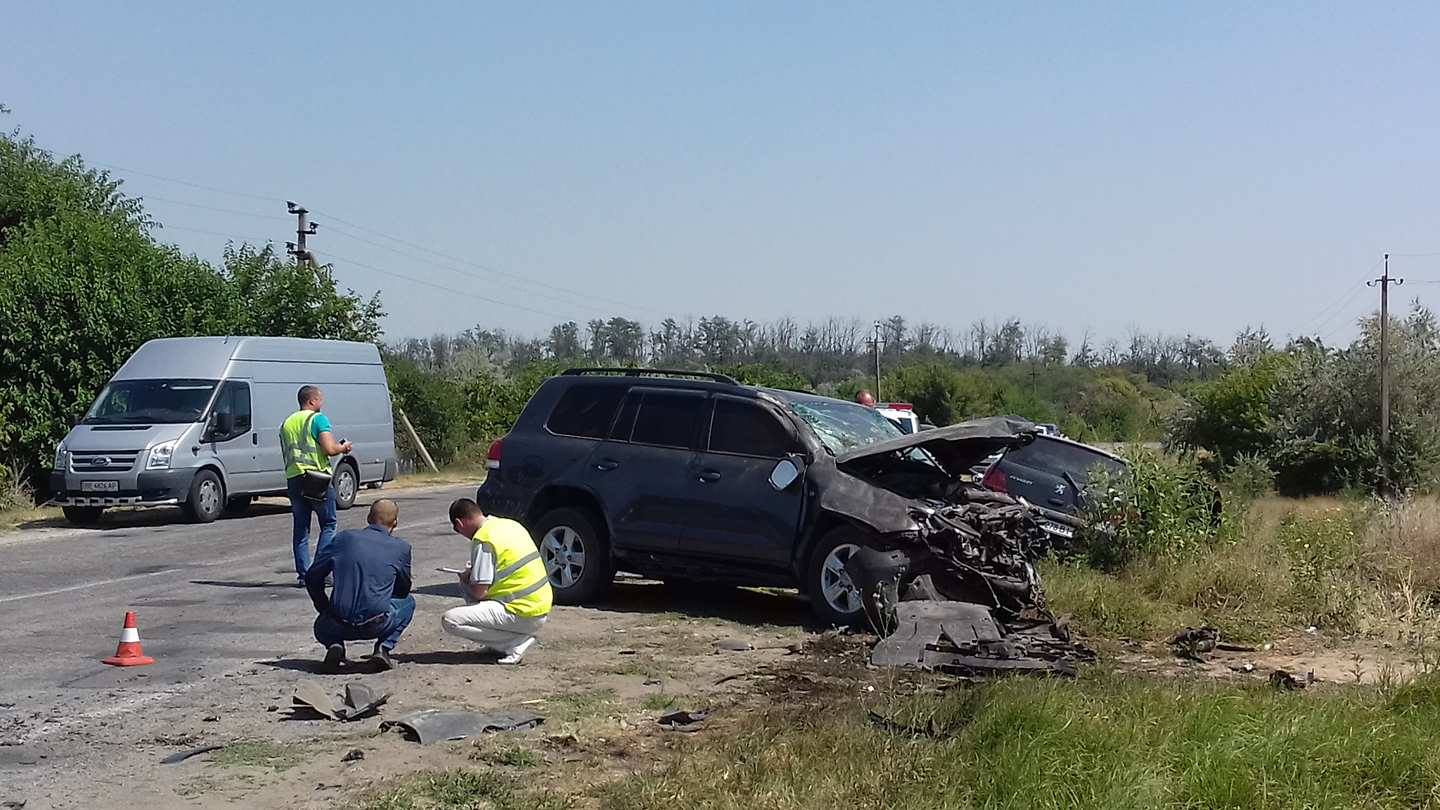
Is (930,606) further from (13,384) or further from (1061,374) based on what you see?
(1061,374)

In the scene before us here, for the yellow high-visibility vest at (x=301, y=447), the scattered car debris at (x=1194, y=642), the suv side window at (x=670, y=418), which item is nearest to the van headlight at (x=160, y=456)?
the yellow high-visibility vest at (x=301, y=447)

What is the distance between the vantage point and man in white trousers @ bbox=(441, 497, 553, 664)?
29.1 ft

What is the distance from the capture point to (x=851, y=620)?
10.4 metres

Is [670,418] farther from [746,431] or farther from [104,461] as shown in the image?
[104,461]

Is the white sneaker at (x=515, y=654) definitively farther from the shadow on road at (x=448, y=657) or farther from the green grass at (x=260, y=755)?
the green grass at (x=260, y=755)

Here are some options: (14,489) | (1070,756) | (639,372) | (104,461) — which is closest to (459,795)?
(1070,756)

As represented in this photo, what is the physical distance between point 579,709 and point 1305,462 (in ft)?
120

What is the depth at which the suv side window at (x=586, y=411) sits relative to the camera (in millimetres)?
11977

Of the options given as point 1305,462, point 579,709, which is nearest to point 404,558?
point 579,709

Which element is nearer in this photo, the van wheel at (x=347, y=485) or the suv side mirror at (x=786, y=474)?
the suv side mirror at (x=786, y=474)

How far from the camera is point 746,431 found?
11.3 metres

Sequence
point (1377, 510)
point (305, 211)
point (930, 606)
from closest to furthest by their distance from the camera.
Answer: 1. point (930, 606)
2. point (1377, 510)
3. point (305, 211)

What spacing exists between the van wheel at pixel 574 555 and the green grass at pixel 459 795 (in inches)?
216

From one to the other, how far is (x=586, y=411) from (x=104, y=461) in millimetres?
10082
